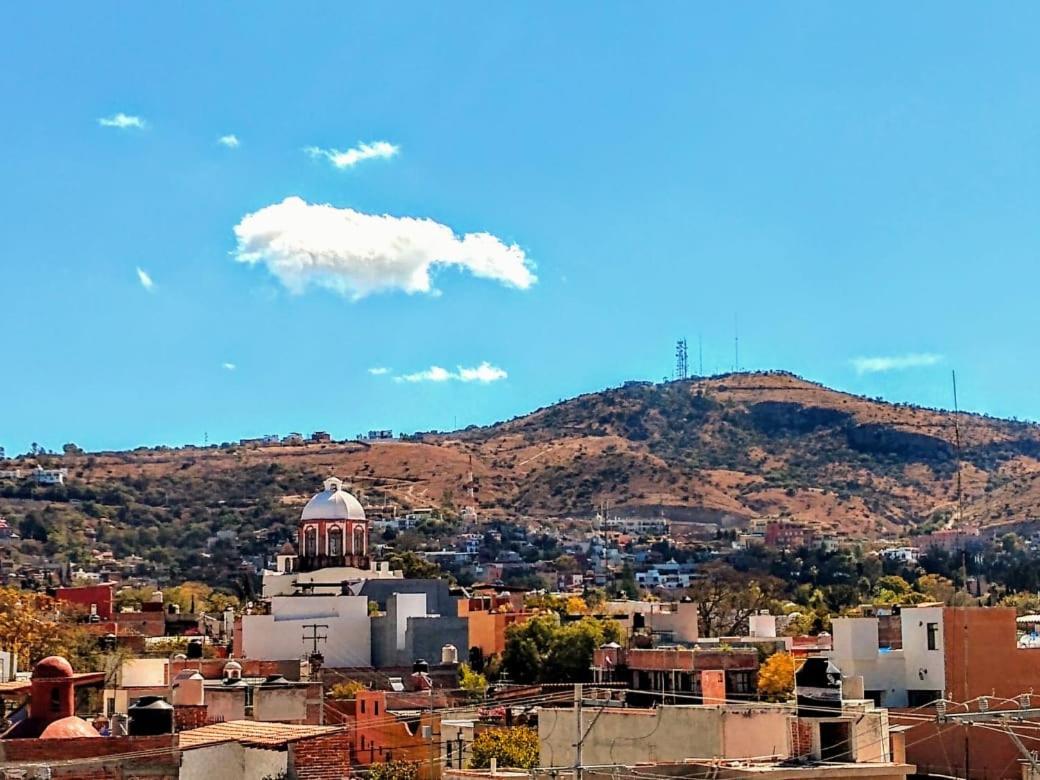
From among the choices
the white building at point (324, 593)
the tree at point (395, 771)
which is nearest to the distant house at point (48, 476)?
the white building at point (324, 593)

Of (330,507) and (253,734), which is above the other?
(330,507)

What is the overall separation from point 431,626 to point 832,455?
136604mm

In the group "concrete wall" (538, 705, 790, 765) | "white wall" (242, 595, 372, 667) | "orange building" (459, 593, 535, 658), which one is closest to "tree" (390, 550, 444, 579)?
"orange building" (459, 593, 535, 658)

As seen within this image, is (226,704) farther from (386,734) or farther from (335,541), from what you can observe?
(335,541)

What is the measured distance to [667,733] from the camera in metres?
25.0

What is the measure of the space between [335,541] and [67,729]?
182ft

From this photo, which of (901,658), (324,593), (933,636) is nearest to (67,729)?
(933,636)

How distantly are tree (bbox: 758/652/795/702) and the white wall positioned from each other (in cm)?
2133

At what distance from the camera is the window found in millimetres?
45719

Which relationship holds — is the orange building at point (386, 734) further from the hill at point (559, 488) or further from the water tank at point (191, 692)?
the hill at point (559, 488)

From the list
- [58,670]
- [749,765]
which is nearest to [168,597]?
[58,670]

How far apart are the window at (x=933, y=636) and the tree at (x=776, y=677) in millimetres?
3743

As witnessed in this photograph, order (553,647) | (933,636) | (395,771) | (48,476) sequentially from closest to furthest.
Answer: (395,771), (933,636), (553,647), (48,476)

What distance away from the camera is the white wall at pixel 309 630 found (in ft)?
221
